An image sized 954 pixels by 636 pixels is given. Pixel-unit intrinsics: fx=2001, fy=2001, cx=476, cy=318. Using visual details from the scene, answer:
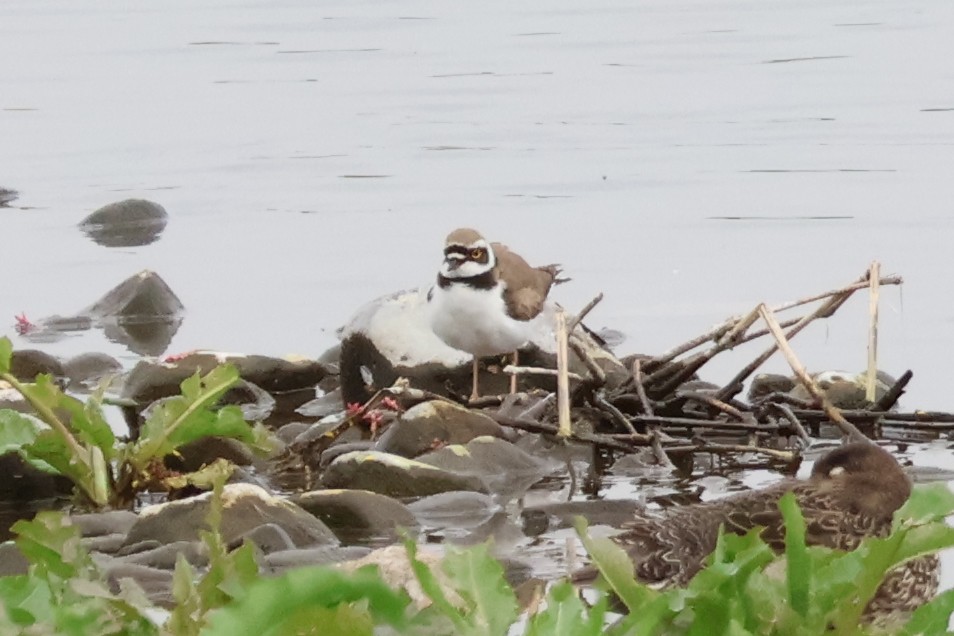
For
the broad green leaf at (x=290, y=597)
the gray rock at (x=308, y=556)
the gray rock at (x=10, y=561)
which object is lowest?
the gray rock at (x=308, y=556)

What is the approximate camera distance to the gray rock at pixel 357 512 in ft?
22.2

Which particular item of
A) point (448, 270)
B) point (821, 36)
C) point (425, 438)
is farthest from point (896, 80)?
point (425, 438)

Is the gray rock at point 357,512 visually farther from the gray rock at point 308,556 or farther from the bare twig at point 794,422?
the bare twig at point 794,422

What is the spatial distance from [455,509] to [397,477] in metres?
0.30

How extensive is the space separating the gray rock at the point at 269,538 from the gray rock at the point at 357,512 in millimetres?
395

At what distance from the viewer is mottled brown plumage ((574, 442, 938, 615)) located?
18.0 feet

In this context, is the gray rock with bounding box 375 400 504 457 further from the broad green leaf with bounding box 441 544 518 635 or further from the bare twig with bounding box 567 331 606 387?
the broad green leaf with bounding box 441 544 518 635

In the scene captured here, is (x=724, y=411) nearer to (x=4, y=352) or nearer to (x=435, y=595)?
(x=4, y=352)

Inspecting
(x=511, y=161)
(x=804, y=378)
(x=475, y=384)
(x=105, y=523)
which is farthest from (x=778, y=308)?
(x=511, y=161)

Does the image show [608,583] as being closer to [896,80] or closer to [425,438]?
[425,438]

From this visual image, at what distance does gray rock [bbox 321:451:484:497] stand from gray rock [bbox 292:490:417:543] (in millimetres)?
469

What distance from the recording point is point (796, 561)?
8.23 feet

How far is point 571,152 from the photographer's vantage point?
Result: 16.2 metres

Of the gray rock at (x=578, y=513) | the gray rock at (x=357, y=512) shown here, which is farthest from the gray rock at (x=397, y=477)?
the gray rock at (x=357, y=512)
